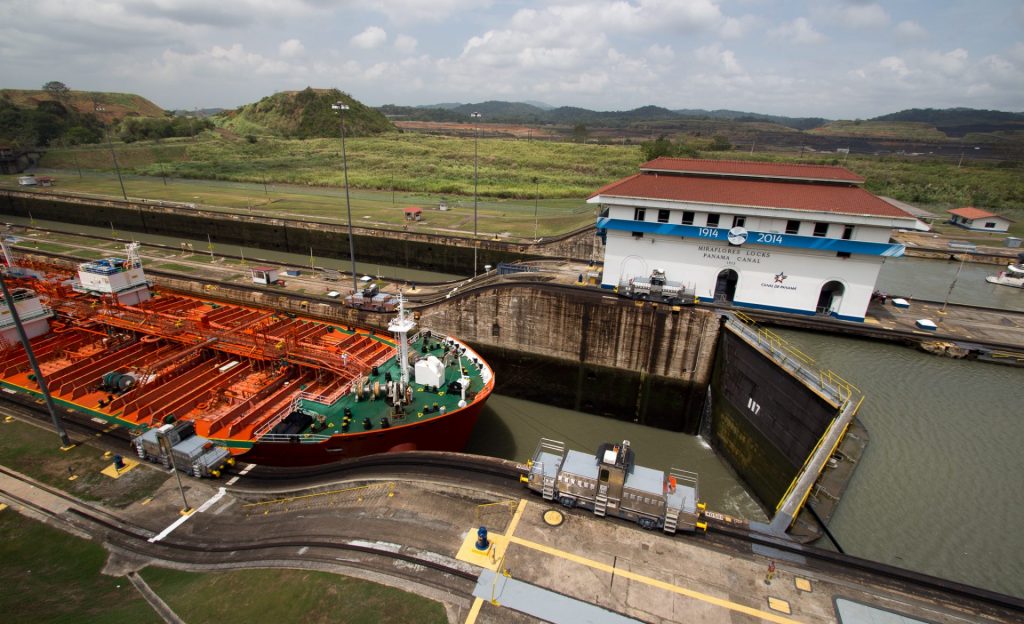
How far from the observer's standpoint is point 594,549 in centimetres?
1234

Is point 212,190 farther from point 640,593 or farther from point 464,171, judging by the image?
point 640,593

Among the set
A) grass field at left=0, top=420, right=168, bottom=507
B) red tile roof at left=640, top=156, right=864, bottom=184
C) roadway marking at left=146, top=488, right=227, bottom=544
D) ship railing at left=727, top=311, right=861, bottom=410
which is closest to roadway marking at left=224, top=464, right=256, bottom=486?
roadway marking at left=146, top=488, right=227, bottom=544

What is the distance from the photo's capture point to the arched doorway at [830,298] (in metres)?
25.2

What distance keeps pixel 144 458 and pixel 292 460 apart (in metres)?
5.12

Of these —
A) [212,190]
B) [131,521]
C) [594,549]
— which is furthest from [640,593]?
[212,190]

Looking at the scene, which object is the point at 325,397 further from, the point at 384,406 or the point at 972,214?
the point at 972,214

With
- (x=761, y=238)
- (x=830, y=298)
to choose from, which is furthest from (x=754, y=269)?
(x=830, y=298)

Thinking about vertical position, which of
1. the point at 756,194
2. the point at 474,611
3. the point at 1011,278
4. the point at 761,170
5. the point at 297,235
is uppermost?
the point at 761,170

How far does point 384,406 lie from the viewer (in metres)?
20.8

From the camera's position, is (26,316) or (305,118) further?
(305,118)

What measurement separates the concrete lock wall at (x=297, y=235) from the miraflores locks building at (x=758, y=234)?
52.7ft

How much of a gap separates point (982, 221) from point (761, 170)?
164ft

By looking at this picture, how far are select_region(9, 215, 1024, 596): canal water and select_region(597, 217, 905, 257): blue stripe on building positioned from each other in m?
4.80

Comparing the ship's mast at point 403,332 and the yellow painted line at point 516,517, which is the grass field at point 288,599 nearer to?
the yellow painted line at point 516,517
